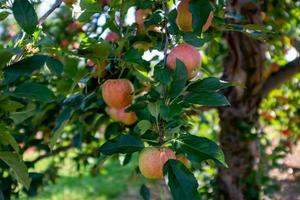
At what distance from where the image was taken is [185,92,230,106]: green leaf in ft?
2.69

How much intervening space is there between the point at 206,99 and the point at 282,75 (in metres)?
1.30

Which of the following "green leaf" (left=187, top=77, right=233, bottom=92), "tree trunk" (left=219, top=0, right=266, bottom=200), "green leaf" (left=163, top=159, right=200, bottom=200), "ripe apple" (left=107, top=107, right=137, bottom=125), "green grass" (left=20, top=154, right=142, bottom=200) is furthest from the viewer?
"green grass" (left=20, top=154, right=142, bottom=200)

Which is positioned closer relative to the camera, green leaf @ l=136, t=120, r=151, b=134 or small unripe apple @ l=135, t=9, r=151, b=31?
green leaf @ l=136, t=120, r=151, b=134

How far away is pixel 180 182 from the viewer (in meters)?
0.75

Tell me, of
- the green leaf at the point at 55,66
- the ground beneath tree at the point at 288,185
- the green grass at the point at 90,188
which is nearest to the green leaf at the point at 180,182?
the green leaf at the point at 55,66

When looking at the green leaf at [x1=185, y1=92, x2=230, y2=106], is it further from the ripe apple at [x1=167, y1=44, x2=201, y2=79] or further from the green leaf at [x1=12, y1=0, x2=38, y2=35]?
the green leaf at [x1=12, y1=0, x2=38, y2=35]

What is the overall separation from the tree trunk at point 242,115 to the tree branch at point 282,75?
0.04m

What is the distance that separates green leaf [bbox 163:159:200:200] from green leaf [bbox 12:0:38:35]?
0.35 metres

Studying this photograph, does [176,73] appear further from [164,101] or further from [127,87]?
[127,87]

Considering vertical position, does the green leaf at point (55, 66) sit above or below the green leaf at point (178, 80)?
below

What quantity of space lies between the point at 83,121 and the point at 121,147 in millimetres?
752

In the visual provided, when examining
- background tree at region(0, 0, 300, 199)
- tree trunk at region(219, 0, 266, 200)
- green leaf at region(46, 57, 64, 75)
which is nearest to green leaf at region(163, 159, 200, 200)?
background tree at region(0, 0, 300, 199)

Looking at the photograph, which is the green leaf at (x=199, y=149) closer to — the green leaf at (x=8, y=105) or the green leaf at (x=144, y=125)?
the green leaf at (x=144, y=125)

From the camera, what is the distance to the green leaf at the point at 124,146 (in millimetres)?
852
